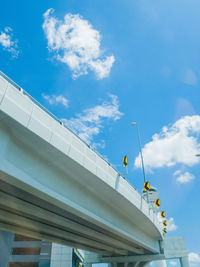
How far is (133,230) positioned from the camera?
21.1m

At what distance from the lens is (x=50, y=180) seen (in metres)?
10.9

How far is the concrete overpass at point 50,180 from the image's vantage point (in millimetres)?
8825

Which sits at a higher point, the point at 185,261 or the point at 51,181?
the point at 51,181

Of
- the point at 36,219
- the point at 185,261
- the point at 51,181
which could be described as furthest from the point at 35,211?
the point at 185,261

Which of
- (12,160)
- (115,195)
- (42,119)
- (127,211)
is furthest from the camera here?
(127,211)

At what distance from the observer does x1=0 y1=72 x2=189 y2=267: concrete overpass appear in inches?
347

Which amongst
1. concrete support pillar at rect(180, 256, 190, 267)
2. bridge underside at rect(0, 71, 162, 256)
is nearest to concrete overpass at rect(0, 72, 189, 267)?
bridge underside at rect(0, 71, 162, 256)

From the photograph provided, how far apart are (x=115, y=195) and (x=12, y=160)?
27.2 feet

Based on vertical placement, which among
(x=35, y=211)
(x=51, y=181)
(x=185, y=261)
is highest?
(x=51, y=181)

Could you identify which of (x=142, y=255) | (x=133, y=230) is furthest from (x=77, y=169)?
(x=142, y=255)

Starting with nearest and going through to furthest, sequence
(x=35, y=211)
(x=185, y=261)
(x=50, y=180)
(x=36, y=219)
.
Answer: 1. (x=50, y=180)
2. (x=35, y=211)
3. (x=36, y=219)
4. (x=185, y=261)

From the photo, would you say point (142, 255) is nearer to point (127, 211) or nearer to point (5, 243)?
point (127, 211)

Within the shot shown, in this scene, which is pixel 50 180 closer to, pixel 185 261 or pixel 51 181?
pixel 51 181

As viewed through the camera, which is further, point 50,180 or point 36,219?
point 36,219
